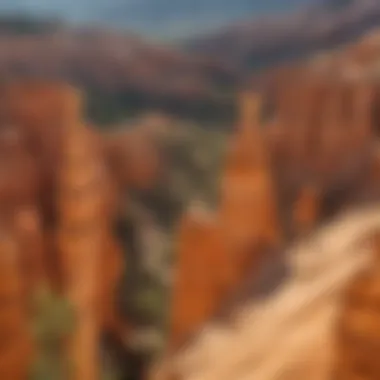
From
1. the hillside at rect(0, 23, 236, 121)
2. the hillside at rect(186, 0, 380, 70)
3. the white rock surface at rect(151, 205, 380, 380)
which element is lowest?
the white rock surface at rect(151, 205, 380, 380)

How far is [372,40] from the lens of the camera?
1.78 meters

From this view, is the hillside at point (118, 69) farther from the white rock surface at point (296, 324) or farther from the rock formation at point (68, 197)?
the white rock surface at point (296, 324)

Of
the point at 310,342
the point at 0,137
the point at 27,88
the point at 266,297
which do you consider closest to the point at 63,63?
the point at 27,88

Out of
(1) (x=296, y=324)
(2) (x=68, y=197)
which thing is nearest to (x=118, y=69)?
(2) (x=68, y=197)

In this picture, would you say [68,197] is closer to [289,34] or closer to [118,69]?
[118,69]

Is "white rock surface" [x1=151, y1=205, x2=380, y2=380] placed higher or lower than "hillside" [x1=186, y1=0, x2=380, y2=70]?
lower

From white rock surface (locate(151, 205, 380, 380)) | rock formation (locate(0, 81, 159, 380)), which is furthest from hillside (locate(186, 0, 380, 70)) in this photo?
white rock surface (locate(151, 205, 380, 380))

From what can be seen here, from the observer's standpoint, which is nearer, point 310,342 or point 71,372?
point 310,342

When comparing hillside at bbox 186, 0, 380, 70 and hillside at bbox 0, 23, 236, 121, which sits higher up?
hillside at bbox 0, 23, 236, 121

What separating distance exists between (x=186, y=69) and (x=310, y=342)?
2.10 feet

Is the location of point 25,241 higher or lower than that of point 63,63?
lower

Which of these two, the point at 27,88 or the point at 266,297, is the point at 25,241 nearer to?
the point at 27,88

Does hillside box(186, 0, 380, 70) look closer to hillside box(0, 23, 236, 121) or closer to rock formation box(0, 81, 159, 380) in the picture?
hillside box(0, 23, 236, 121)

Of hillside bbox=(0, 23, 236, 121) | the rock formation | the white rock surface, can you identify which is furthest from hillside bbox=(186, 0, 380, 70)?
the white rock surface
